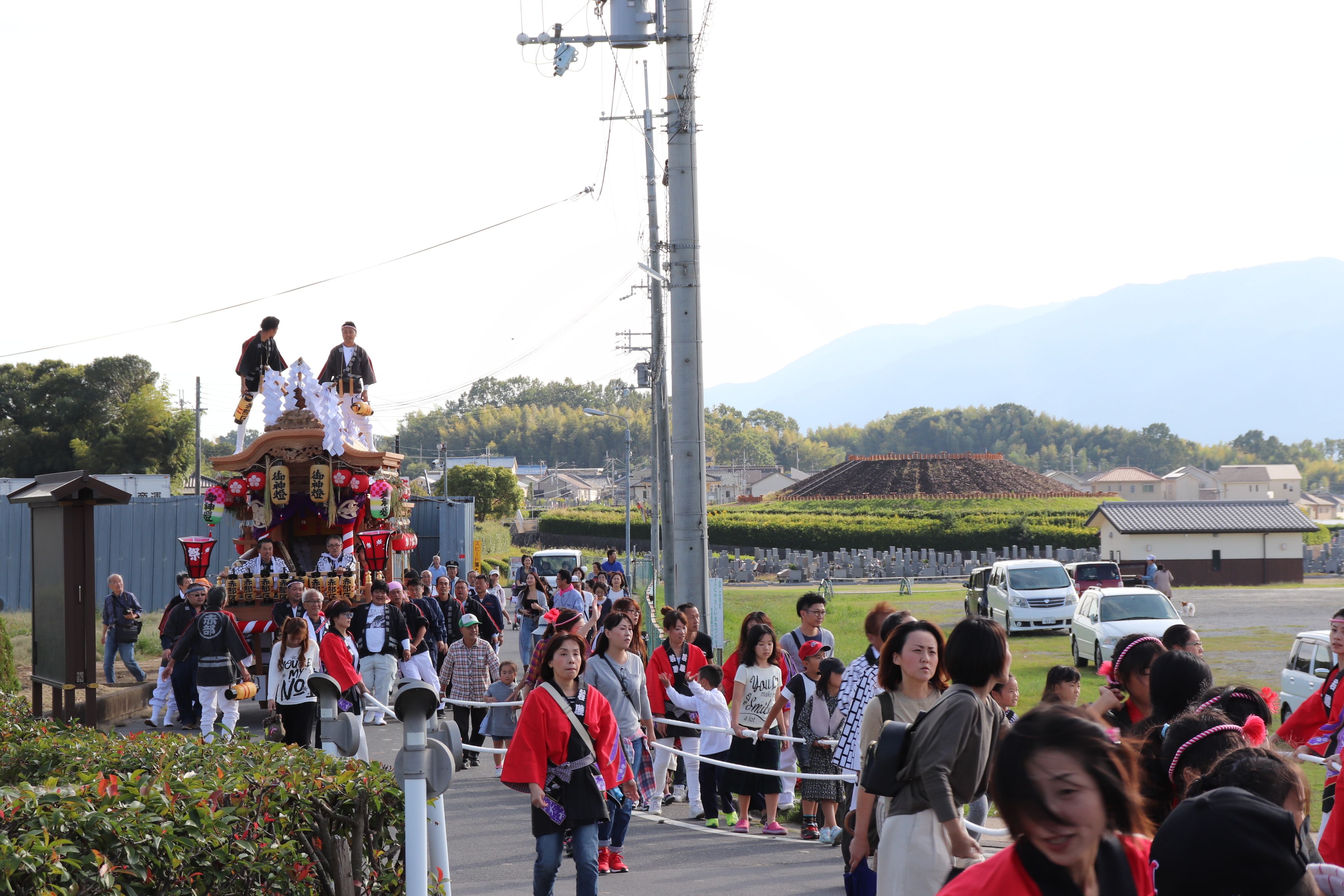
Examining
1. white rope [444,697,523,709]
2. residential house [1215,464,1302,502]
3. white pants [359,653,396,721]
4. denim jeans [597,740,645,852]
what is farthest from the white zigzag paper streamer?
residential house [1215,464,1302,502]

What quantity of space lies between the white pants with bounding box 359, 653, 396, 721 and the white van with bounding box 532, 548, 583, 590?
18641 mm

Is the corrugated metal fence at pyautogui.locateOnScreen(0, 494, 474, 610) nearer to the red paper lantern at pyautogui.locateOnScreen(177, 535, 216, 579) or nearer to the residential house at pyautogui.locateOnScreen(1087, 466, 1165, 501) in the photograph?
the red paper lantern at pyautogui.locateOnScreen(177, 535, 216, 579)

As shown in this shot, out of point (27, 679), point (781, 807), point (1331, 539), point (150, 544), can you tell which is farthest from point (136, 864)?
point (1331, 539)

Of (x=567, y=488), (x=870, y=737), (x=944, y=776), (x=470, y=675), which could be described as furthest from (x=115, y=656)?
(x=567, y=488)

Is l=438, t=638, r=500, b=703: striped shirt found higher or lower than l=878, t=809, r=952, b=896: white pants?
lower

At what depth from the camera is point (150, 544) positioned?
28.5 metres

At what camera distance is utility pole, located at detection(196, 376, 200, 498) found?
144 feet

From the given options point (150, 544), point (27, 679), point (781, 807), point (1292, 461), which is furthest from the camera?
point (1292, 461)

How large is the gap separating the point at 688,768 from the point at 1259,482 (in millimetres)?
123500

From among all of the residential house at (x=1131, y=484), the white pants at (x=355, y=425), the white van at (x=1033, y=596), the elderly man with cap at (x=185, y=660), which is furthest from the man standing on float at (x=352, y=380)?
the residential house at (x=1131, y=484)

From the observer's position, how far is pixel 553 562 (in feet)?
111

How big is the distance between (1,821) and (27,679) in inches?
522

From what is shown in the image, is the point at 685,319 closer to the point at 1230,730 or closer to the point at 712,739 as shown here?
the point at 712,739

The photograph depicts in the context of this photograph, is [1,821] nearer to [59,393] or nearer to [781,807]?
[781,807]
